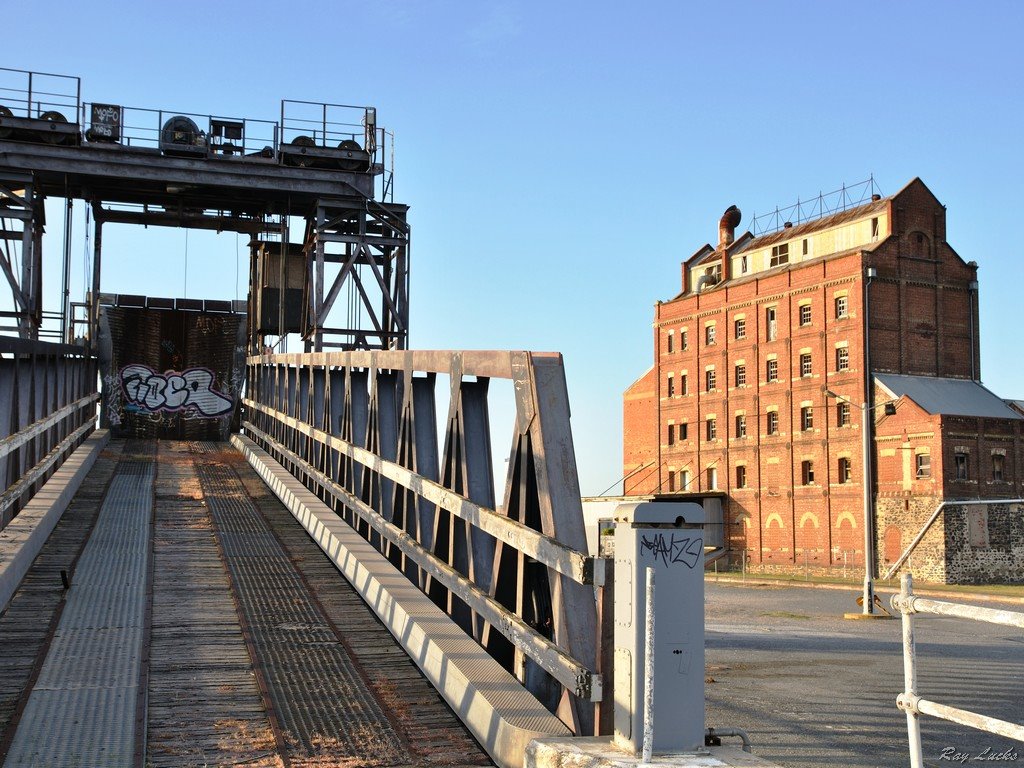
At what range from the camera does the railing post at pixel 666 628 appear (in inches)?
181

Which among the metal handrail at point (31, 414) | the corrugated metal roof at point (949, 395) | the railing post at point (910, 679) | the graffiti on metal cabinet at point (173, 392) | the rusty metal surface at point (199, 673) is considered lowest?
the rusty metal surface at point (199, 673)

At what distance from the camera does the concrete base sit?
14.5ft

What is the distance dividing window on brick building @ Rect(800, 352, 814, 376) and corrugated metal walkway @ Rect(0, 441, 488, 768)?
51.4 metres

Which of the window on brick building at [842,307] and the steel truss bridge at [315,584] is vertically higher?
the window on brick building at [842,307]

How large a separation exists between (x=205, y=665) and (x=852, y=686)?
11.8 m

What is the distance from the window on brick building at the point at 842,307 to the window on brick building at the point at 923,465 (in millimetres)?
8585

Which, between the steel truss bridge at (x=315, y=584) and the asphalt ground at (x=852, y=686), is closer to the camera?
the steel truss bridge at (x=315, y=584)

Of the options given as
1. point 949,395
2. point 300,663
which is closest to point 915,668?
point 300,663

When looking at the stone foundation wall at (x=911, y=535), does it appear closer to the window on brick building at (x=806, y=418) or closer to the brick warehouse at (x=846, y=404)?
the brick warehouse at (x=846, y=404)

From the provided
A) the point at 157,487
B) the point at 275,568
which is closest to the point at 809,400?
the point at 157,487

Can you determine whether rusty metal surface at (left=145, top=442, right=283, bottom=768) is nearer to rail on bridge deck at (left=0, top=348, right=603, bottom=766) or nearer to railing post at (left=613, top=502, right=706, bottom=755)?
rail on bridge deck at (left=0, top=348, right=603, bottom=766)

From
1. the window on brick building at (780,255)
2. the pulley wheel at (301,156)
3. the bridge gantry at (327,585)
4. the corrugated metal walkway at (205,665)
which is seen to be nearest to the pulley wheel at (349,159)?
the pulley wheel at (301,156)

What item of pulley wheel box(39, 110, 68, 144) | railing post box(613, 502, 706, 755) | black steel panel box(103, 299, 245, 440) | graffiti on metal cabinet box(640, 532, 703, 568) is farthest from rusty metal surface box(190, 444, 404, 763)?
pulley wheel box(39, 110, 68, 144)

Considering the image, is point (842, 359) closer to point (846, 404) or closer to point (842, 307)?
point (846, 404)
